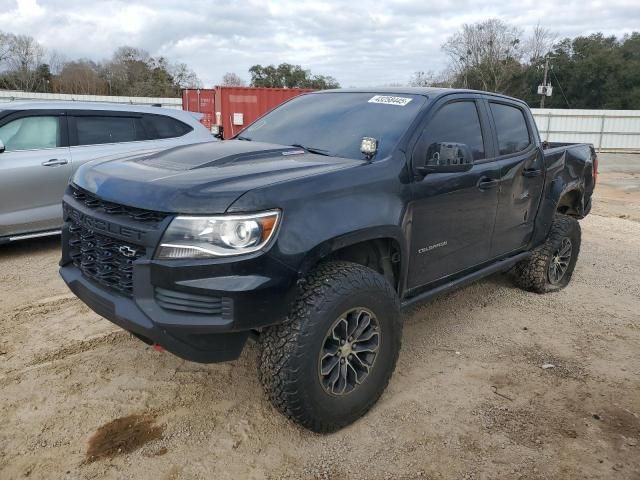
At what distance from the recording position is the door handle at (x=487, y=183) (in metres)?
3.84

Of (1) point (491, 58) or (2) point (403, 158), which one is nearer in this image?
(2) point (403, 158)

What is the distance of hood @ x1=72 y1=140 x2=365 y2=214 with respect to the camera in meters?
2.48

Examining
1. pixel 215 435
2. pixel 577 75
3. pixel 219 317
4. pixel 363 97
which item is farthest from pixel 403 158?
pixel 577 75

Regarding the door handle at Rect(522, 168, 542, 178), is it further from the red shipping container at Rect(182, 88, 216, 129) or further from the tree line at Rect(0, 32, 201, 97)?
the tree line at Rect(0, 32, 201, 97)

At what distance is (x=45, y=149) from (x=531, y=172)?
5.10m

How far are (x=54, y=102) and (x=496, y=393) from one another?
575 centimetres

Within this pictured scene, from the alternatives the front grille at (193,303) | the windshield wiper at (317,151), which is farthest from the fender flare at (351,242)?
the windshield wiper at (317,151)

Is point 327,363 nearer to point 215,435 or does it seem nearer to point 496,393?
point 215,435

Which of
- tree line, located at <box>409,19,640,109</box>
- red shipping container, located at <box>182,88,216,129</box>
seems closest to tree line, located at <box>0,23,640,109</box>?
tree line, located at <box>409,19,640,109</box>

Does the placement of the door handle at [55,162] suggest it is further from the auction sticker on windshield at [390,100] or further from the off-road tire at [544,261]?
the off-road tire at [544,261]

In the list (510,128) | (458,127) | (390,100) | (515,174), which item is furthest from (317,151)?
(510,128)

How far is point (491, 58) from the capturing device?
46.3 metres

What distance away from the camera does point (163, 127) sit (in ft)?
23.0

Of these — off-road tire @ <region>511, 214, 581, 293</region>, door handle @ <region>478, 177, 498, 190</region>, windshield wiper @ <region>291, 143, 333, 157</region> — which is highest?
windshield wiper @ <region>291, 143, 333, 157</region>
